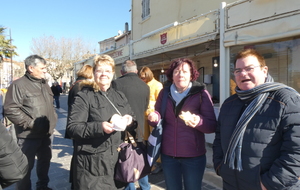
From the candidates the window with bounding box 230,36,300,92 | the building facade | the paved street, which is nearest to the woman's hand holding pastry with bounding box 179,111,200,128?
the paved street

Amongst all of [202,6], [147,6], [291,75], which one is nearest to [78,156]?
[291,75]

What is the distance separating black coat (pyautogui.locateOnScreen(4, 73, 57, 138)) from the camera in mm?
2549

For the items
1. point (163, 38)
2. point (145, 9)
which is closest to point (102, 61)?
point (163, 38)

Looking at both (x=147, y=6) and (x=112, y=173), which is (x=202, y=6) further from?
(x=112, y=173)

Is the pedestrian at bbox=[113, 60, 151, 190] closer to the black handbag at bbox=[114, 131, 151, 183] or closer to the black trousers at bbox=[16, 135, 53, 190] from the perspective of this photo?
the black handbag at bbox=[114, 131, 151, 183]

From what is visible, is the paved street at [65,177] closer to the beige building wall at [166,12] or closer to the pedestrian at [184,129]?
the pedestrian at [184,129]

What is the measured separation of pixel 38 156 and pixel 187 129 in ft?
7.70

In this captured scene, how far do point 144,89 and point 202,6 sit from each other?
16.4 ft

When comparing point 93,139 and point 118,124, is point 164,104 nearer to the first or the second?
point 118,124

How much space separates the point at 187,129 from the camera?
6.51ft

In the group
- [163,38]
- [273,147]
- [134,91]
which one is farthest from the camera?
[163,38]

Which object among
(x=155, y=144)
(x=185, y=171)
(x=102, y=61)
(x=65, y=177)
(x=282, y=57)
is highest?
(x=282, y=57)

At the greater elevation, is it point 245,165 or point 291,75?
point 291,75

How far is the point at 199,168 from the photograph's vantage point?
6.64 ft
